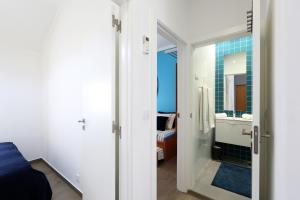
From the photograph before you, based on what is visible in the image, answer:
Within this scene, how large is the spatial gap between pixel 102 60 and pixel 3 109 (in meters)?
2.56

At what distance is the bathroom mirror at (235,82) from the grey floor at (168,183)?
1674 millimetres

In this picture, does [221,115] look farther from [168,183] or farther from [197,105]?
[168,183]

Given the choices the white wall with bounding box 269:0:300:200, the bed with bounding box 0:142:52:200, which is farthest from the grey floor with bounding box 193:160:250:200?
the bed with bounding box 0:142:52:200

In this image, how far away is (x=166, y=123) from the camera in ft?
11.5

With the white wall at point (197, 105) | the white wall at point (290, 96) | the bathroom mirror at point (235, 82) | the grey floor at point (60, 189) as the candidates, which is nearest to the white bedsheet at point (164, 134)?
the white wall at point (197, 105)

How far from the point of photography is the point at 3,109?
2.71 meters

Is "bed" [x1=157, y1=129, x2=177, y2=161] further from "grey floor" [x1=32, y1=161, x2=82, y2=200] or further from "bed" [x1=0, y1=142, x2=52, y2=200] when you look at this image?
"bed" [x1=0, y1=142, x2=52, y2=200]

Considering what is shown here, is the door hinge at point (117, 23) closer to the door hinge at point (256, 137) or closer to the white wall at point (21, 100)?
the door hinge at point (256, 137)

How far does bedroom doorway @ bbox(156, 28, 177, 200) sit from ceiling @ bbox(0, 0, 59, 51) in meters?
1.98

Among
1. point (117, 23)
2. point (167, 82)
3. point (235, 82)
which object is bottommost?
point (235, 82)

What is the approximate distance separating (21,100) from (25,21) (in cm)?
140

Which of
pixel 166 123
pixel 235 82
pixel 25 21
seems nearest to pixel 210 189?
pixel 166 123

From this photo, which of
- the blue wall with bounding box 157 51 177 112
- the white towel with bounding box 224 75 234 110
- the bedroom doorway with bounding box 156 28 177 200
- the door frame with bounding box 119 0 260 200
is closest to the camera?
the door frame with bounding box 119 0 260 200

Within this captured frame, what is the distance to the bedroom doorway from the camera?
7.71 ft
